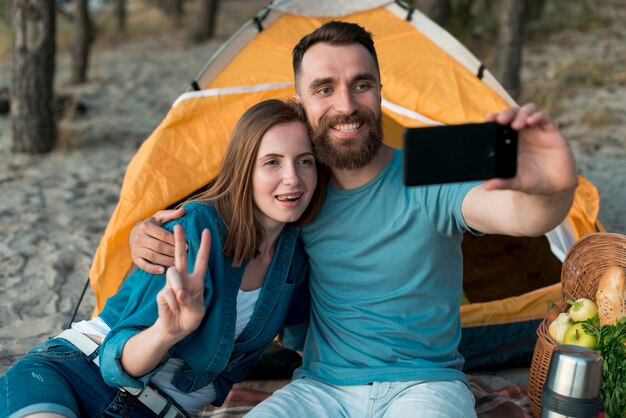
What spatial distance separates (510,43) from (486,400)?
4.11 m

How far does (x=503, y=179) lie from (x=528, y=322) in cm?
155

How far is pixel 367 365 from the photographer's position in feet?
6.46

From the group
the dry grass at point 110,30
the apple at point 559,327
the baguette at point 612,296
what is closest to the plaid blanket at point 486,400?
the apple at point 559,327

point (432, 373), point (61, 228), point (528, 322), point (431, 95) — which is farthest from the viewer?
point (61, 228)

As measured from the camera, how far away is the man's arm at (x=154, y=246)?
72.8 inches

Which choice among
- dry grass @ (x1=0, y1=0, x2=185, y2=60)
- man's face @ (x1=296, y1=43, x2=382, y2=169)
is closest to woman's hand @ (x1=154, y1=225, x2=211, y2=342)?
man's face @ (x1=296, y1=43, x2=382, y2=169)

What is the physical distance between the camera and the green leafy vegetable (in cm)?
201

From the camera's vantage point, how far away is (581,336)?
216cm

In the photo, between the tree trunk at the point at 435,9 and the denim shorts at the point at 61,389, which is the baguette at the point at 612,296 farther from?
the tree trunk at the point at 435,9

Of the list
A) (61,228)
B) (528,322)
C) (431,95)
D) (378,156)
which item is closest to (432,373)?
(378,156)

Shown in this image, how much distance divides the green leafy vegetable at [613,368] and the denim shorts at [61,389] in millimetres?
1225

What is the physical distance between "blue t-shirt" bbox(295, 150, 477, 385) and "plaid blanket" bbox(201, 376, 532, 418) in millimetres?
479

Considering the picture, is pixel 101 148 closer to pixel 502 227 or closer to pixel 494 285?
pixel 494 285

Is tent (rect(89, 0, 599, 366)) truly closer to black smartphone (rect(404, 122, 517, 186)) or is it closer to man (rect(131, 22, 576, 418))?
man (rect(131, 22, 576, 418))
